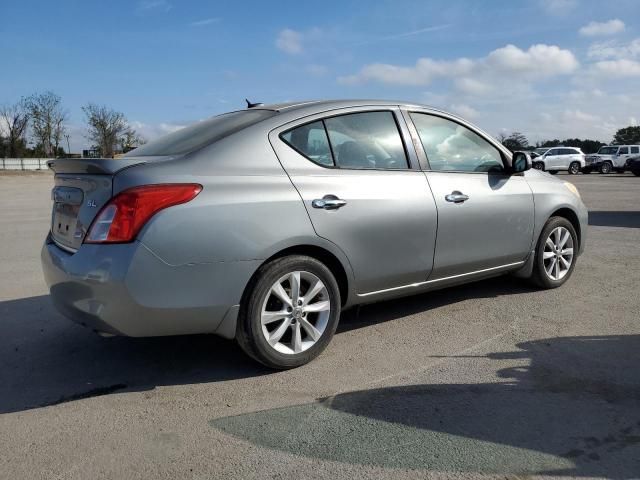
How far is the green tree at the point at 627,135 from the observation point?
7412cm

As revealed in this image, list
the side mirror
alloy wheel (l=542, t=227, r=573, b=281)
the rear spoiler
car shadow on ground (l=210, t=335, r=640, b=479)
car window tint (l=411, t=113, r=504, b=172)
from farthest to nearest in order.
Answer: alloy wheel (l=542, t=227, r=573, b=281)
the side mirror
car window tint (l=411, t=113, r=504, b=172)
the rear spoiler
car shadow on ground (l=210, t=335, r=640, b=479)

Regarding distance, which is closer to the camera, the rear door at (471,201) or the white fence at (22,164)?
the rear door at (471,201)

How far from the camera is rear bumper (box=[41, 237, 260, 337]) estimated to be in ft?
9.67

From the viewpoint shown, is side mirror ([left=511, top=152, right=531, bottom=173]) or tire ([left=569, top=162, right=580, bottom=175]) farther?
tire ([left=569, top=162, right=580, bottom=175])

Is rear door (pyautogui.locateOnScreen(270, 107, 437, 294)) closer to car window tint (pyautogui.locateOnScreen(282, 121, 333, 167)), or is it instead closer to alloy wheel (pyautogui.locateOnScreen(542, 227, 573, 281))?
car window tint (pyautogui.locateOnScreen(282, 121, 333, 167))

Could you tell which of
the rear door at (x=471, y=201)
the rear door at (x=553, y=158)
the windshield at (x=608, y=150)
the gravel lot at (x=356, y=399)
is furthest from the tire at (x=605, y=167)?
the rear door at (x=471, y=201)

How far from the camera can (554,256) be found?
5211mm

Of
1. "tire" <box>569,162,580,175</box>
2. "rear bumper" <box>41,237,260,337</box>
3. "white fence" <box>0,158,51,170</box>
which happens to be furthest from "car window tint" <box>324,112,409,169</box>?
"white fence" <box>0,158,51,170</box>

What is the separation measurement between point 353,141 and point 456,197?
939 millimetres

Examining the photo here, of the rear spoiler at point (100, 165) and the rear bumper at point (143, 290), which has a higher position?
the rear spoiler at point (100, 165)

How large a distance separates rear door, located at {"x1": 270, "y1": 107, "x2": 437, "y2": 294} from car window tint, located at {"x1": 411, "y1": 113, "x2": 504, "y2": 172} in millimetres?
217

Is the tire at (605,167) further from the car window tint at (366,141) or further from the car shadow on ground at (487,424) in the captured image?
the car shadow on ground at (487,424)

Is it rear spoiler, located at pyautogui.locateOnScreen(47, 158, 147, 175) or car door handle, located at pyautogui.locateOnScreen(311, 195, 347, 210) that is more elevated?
rear spoiler, located at pyautogui.locateOnScreen(47, 158, 147, 175)

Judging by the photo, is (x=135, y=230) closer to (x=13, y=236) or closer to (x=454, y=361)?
(x=454, y=361)
